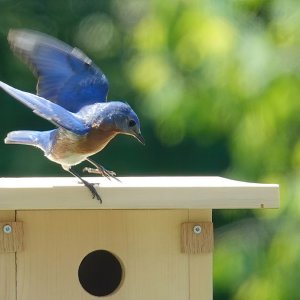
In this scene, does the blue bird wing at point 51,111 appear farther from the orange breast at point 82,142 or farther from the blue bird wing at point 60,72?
the blue bird wing at point 60,72

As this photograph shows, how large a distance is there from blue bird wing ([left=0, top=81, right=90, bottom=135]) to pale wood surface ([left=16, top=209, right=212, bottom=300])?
0.21 meters

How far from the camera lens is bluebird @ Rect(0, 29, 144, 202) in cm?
293

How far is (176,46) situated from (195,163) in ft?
8.43

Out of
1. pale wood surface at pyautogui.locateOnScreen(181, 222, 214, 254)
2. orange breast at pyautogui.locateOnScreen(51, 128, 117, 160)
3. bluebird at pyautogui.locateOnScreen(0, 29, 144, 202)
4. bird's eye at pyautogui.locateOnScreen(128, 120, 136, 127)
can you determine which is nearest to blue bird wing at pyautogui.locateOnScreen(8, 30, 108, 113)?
bluebird at pyautogui.locateOnScreen(0, 29, 144, 202)

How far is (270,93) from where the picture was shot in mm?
3768

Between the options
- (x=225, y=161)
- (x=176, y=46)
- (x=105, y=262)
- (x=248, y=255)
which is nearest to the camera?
(x=105, y=262)

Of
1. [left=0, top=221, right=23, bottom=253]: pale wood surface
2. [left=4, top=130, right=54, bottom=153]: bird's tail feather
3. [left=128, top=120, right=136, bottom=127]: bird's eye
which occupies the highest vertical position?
[left=4, top=130, right=54, bottom=153]: bird's tail feather

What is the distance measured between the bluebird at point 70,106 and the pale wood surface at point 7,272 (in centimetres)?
21

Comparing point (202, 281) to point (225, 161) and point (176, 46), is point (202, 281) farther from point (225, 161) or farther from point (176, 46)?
point (225, 161)

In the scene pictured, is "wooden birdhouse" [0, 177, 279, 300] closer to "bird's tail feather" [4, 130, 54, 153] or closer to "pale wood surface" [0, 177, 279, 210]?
"pale wood surface" [0, 177, 279, 210]

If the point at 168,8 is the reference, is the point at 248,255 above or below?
below

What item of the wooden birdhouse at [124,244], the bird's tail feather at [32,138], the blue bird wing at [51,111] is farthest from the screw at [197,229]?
the bird's tail feather at [32,138]

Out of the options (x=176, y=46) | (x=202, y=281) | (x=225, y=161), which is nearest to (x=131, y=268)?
(x=202, y=281)

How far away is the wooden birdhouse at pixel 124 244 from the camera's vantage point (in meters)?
2.87
